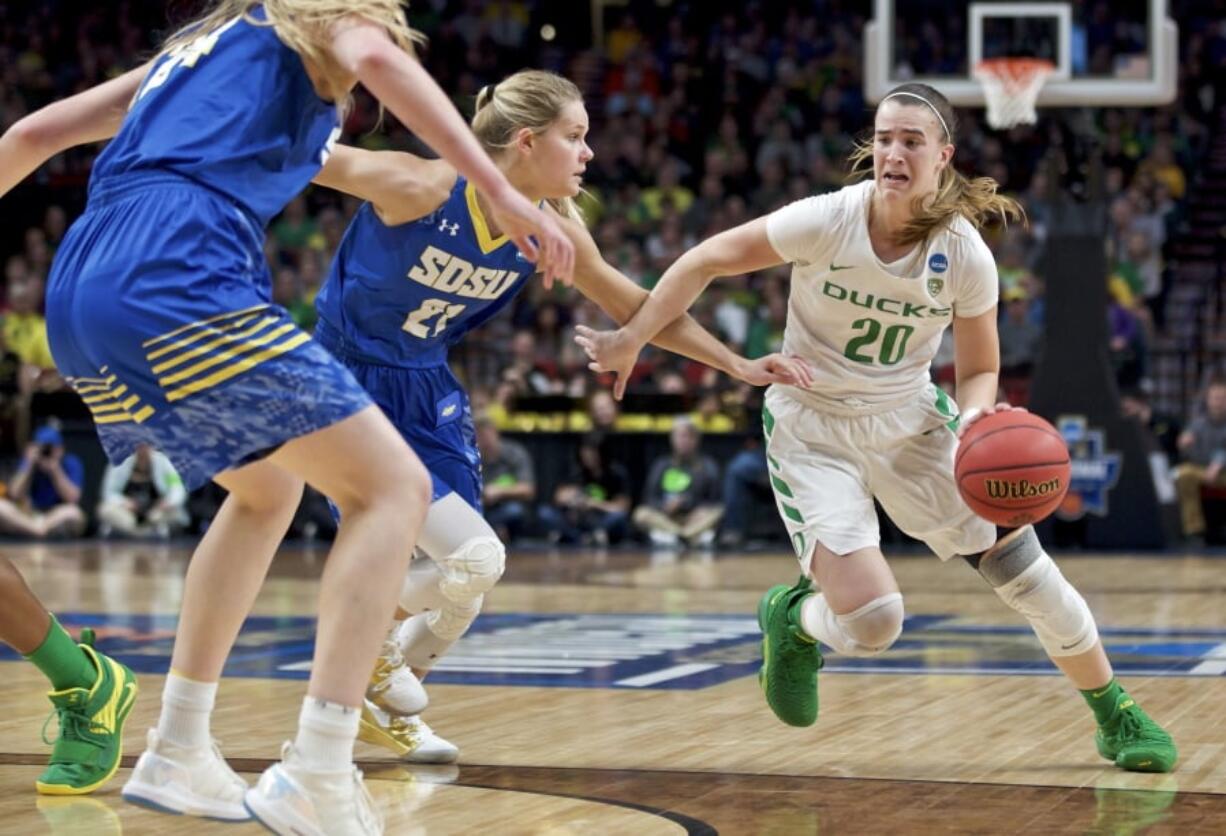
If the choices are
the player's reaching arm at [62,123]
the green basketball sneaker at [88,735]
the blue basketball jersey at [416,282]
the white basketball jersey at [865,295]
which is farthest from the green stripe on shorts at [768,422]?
the player's reaching arm at [62,123]

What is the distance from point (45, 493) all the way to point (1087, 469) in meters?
8.74

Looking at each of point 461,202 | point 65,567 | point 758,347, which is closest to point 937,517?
point 461,202

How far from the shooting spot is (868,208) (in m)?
5.29

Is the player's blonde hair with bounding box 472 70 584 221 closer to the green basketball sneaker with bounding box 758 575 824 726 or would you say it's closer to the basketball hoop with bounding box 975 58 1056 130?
the green basketball sneaker with bounding box 758 575 824 726

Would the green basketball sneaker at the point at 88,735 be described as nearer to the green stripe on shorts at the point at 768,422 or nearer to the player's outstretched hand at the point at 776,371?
the player's outstretched hand at the point at 776,371

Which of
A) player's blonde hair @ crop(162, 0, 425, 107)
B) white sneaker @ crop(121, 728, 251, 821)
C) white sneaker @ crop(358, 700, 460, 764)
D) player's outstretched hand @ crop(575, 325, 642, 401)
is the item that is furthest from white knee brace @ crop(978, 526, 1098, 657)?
player's blonde hair @ crop(162, 0, 425, 107)

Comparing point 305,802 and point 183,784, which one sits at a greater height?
point 305,802

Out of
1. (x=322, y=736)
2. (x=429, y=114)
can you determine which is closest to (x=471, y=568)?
(x=322, y=736)

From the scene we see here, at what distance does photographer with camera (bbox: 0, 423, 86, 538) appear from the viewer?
15789 millimetres

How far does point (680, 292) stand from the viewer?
17.0 ft

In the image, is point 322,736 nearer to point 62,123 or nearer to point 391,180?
point 62,123

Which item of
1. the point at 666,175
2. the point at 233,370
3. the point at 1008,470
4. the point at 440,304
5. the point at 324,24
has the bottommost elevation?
the point at 666,175

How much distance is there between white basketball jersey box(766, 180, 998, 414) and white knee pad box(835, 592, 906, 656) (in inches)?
24.2

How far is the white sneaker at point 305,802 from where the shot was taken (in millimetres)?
3406
